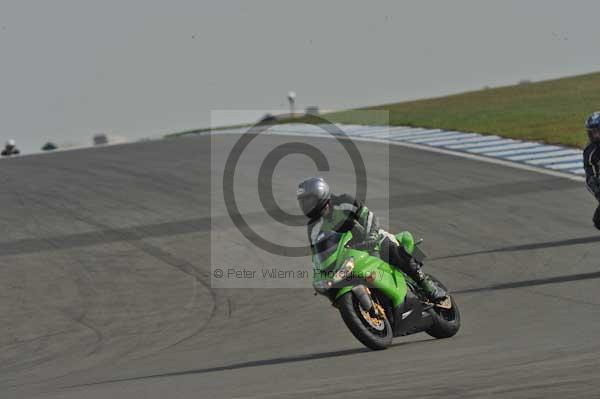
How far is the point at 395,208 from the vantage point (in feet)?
66.7

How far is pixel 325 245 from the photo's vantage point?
970 cm

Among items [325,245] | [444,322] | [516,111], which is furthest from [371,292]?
[516,111]

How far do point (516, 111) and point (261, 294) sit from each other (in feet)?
70.4

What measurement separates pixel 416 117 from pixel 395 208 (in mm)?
15518

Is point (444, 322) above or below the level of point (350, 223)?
below

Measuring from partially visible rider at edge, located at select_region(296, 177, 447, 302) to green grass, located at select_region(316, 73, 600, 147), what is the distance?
16949 mm

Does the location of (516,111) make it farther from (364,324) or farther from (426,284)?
(364,324)

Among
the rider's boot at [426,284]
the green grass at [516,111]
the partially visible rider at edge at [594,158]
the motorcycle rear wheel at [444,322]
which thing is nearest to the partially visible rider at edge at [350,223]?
the rider's boot at [426,284]

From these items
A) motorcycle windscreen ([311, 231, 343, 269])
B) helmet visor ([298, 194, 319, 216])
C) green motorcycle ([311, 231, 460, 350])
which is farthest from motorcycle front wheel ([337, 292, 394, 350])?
helmet visor ([298, 194, 319, 216])

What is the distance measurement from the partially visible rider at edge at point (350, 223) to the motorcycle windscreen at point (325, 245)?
0.17 feet

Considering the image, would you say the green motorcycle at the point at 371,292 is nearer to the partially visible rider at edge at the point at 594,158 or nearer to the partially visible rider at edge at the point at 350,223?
the partially visible rider at edge at the point at 350,223

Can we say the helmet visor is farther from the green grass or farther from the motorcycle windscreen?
the green grass

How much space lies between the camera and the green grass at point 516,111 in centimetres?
2911

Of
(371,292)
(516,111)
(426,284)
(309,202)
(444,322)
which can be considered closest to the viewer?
(309,202)
